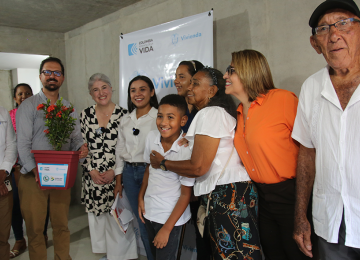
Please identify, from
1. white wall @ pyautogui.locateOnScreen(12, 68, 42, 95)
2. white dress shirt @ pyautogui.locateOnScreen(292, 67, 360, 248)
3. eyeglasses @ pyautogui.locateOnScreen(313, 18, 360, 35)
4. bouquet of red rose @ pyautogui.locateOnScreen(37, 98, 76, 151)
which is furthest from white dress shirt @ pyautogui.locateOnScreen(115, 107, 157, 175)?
white wall @ pyautogui.locateOnScreen(12, 68, 42, 95)

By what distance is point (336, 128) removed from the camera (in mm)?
1115

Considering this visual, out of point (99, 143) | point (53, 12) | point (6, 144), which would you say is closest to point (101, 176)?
point (99, 143)

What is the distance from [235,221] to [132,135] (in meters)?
1.34

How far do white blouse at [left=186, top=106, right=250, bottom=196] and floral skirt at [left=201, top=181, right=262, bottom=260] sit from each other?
0.15 feet

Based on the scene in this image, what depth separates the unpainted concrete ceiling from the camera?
3.71 metres

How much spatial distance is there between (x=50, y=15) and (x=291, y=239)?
4481 mm

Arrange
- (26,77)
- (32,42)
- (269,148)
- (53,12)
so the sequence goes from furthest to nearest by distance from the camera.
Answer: (26,77) → (32,42) → (53,12) → (269,148)

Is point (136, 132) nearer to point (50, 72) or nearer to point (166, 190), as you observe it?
point (166, 190)

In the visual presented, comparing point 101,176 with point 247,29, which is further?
point 101,176

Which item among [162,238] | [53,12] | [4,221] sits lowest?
[4,221]

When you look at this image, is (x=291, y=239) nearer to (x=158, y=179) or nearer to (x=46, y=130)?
(x=158, y=179)

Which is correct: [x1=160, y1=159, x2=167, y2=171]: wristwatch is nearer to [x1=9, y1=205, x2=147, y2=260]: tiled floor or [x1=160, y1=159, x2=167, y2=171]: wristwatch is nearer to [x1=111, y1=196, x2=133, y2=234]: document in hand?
[x1=111, y1=196, x2=133, y2=234]: document in hand

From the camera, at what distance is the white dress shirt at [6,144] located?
7.91ft

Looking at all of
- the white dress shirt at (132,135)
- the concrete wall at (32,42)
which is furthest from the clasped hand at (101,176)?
the concrete wall at (32,42)
